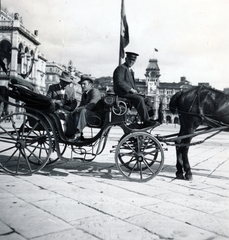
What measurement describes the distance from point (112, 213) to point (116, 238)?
1.92 feet

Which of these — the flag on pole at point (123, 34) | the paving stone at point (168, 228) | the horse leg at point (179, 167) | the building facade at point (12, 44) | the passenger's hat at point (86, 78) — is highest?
the building facade at point (12, 44)

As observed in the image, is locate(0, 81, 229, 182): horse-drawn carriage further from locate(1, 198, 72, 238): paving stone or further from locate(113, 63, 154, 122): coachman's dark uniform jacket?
locate(1, 198, 72, 238): paving stone

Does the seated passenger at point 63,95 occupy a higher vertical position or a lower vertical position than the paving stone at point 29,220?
higher

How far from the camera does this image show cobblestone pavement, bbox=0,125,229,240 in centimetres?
245

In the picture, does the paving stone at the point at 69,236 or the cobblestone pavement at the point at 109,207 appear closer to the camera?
the paving stone at the point at 69,236

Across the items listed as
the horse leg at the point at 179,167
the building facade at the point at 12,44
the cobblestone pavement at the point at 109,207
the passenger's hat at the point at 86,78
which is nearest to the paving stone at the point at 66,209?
the cobblestone pavement at the point at 109,207

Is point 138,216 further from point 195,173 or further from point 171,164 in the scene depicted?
point 171,164

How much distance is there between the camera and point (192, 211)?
310cm

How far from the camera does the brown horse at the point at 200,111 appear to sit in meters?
4.81

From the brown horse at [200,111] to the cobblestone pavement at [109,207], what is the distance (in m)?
0.49

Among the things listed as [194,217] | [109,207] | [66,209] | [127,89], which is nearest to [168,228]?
[194,217]

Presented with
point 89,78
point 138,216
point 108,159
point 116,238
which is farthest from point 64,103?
point 116,238

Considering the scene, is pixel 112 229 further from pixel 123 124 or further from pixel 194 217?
pixel 123 124

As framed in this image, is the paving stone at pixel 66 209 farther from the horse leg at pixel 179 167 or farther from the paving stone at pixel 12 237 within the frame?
the horse leg at pixel 179 167
